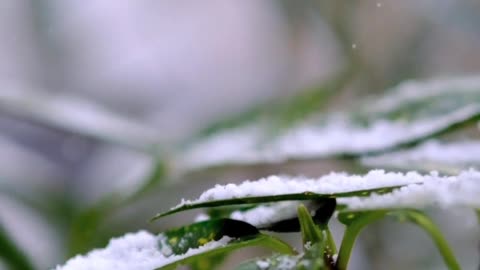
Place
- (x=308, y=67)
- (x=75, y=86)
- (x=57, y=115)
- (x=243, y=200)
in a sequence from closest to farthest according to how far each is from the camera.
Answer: (x=243, y=200) < (x=57, y=115) < (x=308, y=67) < (x=75, y=86)

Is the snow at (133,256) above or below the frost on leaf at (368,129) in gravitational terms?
below

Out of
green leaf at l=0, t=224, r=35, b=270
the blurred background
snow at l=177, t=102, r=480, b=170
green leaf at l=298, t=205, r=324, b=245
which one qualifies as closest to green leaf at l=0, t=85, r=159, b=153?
the blurred background

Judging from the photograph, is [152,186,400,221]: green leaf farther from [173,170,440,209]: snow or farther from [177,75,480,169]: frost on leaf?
[177,75,480,169]: frost on leaf

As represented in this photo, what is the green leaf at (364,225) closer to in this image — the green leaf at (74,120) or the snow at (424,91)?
the snow at (424,91)

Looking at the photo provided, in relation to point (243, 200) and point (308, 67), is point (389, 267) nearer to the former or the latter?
point (308, 67)

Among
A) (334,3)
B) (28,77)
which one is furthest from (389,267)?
(28,77)

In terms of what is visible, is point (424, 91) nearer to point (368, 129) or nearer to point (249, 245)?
point (368, 129)

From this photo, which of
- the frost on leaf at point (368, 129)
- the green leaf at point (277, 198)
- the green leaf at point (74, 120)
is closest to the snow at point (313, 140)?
the frost on leaf at point (368, 129)
